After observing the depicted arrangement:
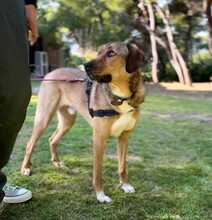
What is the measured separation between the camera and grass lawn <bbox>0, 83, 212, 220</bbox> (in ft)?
9.73

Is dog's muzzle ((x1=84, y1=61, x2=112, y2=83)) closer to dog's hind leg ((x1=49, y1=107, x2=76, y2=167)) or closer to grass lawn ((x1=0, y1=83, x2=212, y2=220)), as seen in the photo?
grass lawn ((x1=0, y1=83, x2=212, y2=220))

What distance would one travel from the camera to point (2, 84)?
204cm

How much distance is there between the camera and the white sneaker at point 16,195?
120 inches

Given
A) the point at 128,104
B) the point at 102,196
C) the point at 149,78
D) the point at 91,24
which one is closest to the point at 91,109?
the point at 128,104

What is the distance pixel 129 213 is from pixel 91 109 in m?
0.91

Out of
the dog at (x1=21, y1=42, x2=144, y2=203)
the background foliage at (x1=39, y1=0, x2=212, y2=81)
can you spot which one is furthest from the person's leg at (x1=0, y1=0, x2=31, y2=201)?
the background foliage at (x1=39, y1=0, x2=212, y2=81)

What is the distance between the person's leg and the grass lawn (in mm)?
886

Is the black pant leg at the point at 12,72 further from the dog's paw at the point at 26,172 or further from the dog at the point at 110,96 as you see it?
the dog's paw at the point at 26,172

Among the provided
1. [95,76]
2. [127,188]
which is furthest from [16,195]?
[95,76]

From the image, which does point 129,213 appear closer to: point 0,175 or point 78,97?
point 0,175

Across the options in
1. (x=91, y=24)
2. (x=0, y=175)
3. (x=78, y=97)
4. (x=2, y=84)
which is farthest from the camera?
(x=91, y=24)

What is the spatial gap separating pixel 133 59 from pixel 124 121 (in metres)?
0.50

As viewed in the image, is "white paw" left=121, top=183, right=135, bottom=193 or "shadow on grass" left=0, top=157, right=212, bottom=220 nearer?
"shadow on grass" left=0, top=157, right=212, bottom=220

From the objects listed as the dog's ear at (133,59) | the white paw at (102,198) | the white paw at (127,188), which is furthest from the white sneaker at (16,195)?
the dog's ear at (133,59)
